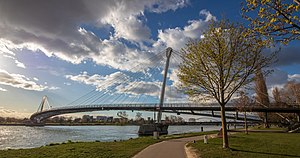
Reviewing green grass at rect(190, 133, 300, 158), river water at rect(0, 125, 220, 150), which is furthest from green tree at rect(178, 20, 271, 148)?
river water at rect(0, 125, 220, 150)

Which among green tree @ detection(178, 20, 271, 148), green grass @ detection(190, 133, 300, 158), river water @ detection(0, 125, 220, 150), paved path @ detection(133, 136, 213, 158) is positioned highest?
green tree @ detection(178, 20, 271, 148)

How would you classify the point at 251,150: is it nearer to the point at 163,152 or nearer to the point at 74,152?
the point at 163,152

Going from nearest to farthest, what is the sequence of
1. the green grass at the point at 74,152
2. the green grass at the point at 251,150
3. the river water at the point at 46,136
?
the green grass at the point at 251,150 → the green grass at the point at 74,152 → the river water at the point at 46,136

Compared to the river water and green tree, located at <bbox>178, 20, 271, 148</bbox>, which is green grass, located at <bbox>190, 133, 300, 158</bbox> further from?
the river water

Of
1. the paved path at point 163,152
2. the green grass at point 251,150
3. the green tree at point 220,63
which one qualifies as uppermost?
the green tree at point 220,63

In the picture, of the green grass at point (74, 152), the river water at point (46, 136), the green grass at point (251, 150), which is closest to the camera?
the green grass at point (251, 150)

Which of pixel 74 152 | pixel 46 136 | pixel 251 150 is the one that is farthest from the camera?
pixel 46 136

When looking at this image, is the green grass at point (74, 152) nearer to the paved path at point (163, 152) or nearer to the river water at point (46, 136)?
the paved path at point (163, 152)

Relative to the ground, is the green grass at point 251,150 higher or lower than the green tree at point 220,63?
lower

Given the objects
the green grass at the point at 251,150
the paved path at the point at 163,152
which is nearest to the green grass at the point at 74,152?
the paved path at the point at 163,152

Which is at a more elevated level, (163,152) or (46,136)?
(163,152)

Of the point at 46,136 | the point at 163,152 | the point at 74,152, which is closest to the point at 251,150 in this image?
the point at 163,152

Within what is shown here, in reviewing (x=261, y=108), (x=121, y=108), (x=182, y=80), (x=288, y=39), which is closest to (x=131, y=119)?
(x=121, y=108)

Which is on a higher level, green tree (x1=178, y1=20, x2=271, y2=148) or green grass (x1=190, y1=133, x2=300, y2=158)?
green tree (x1=178, y1=20, x2=271, y2=148)
